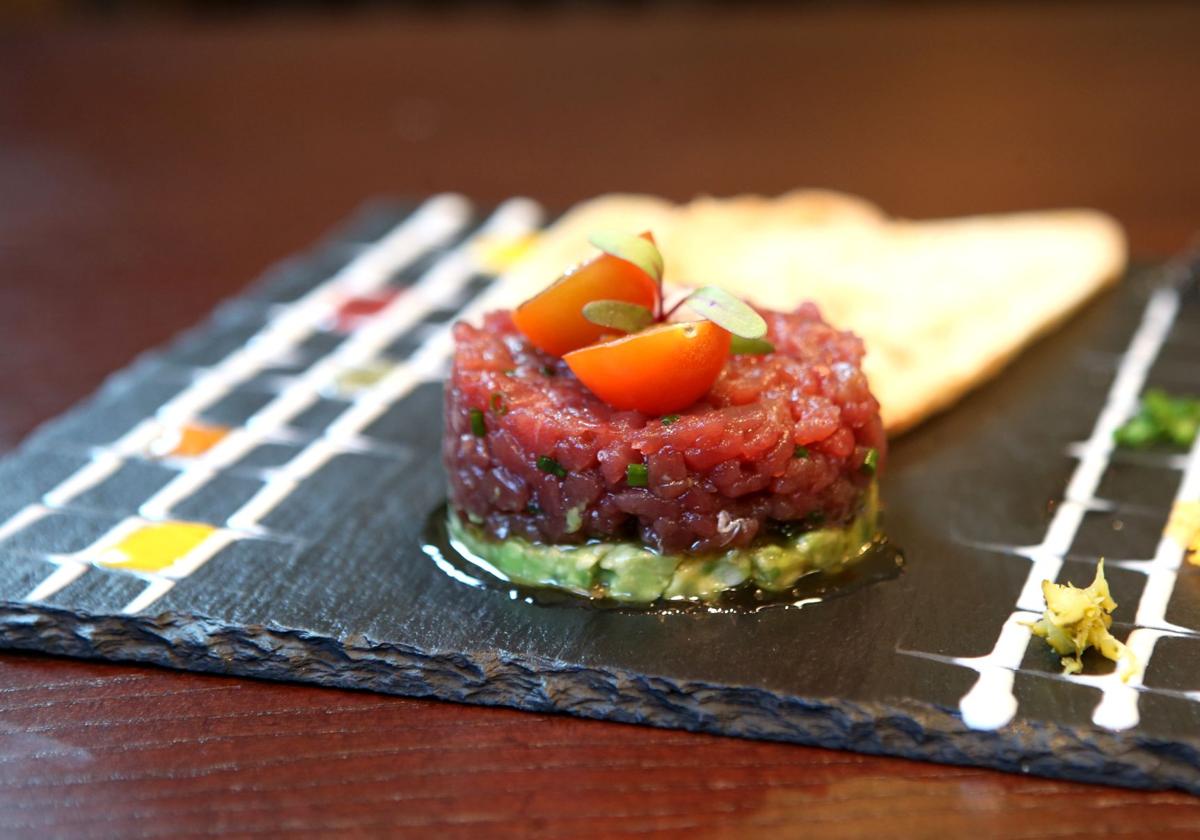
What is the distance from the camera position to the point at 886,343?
3744 millimetres

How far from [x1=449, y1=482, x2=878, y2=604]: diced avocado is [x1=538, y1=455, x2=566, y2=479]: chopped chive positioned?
16cm

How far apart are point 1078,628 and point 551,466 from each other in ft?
3.12

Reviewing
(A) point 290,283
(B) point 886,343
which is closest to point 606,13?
(A) point 290,283

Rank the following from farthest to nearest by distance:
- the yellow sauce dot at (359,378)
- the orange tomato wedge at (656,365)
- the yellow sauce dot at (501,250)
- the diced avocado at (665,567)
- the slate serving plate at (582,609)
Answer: the yellow sauce dot at (501,250)
the yellow sauce dot at (359,378)
the diced avocado at (665,567)
the orange tomato wedge at (656,365)
the slate serving plate at (582,609)

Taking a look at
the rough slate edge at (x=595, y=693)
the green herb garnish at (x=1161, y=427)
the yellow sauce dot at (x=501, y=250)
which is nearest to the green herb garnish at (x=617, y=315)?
the rough slate edge at (x=595, y=693)

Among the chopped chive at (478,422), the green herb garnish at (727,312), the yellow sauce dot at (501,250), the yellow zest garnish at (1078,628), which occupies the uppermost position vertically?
the green herb garnish at (727,312)

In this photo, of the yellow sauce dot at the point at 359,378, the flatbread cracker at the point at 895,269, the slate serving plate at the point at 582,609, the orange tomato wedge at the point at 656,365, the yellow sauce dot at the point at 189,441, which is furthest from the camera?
the yellow sauce dot at the point at 359,378

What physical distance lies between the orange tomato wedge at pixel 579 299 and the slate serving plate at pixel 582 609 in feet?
1.64

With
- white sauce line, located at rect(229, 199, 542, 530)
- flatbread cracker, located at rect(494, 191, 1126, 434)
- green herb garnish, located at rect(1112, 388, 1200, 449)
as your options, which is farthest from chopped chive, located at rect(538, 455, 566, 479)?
green herb garnish, located at rect(1112, 388, 1200, 449)

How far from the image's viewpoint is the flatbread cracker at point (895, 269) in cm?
371

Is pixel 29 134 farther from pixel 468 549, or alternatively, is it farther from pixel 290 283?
pixel 468 549

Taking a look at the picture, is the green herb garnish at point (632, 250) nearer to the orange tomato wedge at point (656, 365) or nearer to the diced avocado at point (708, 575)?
the orange tomato wedge at point (656, 365)

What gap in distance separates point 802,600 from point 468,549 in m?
0.68

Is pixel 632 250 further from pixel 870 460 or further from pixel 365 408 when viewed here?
pixel 365 408
